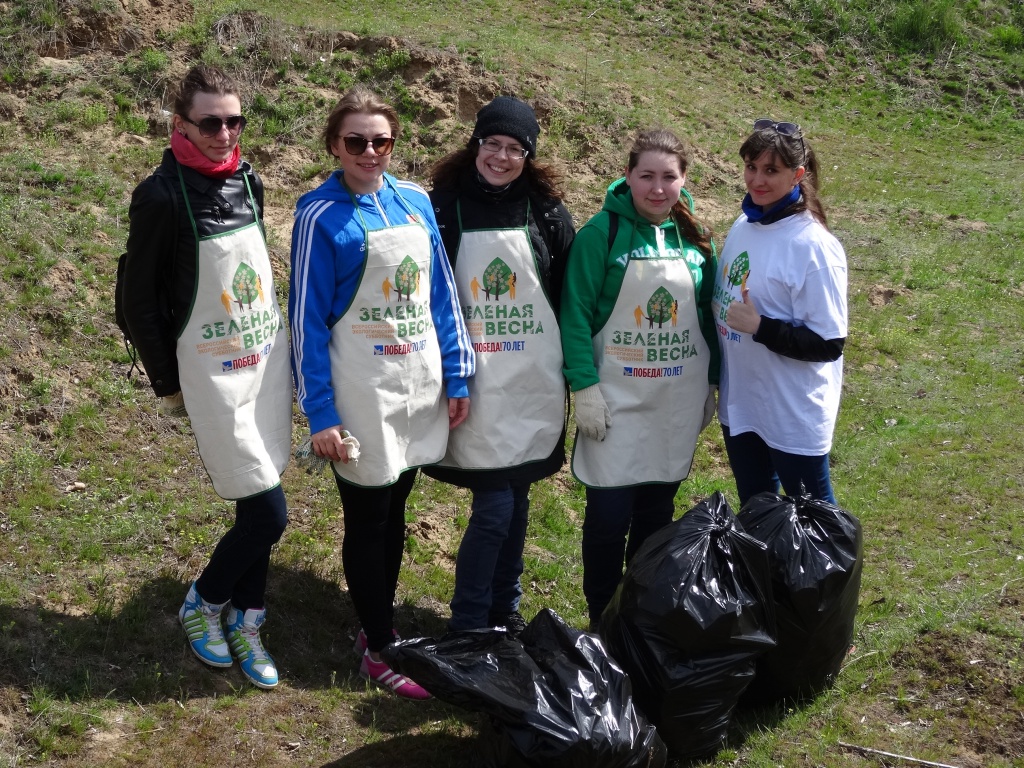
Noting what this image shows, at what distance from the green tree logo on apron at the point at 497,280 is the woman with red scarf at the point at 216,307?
737mm

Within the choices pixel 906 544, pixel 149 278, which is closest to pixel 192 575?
pixel 149 278

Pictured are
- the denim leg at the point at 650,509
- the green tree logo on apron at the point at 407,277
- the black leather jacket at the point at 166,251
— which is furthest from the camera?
the denim leg at the point at 650,509

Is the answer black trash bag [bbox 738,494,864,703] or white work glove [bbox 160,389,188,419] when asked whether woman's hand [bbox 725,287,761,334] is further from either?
white work glove [bbox 160,389,188,419]

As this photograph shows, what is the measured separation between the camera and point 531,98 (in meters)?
9.98

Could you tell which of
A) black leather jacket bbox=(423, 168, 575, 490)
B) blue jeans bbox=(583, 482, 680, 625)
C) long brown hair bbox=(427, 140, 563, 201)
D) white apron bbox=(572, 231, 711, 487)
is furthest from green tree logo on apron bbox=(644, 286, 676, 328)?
blue jeans bbox=(583, 482, 680, 625)

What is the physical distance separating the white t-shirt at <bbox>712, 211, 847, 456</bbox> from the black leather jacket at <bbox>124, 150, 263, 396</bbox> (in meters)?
1.79

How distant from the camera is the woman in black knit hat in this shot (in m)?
3.51

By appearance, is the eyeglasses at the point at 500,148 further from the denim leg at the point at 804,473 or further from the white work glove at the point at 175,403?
the denim leg at the point at 804,473

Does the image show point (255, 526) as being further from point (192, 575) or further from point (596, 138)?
point (596, 138)

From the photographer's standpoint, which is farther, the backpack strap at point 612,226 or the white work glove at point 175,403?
the backpack strap at point 612,226

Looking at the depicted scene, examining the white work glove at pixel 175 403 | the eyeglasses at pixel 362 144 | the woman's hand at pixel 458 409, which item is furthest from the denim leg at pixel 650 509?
the white work glove at pixel 175 403

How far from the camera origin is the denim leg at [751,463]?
152 inches

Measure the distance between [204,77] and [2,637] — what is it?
2026 mm

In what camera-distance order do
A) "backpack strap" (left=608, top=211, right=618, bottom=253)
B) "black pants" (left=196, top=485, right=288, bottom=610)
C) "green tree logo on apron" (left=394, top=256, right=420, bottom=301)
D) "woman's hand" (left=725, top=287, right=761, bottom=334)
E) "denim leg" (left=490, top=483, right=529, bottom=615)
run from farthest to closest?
"denim leg" (left=490, top=483, right=529, bottom=615) < "backpack strap" (left=608, top=211, right=618, bottom=253) < "woman's hand" (left=725, top=287, right=761, bottom=334) < "black pants" (left=196, top=485, right=288, bottom=610) < "green tree logo on apron" (left=394, top=256, right=420, bottom=301)
